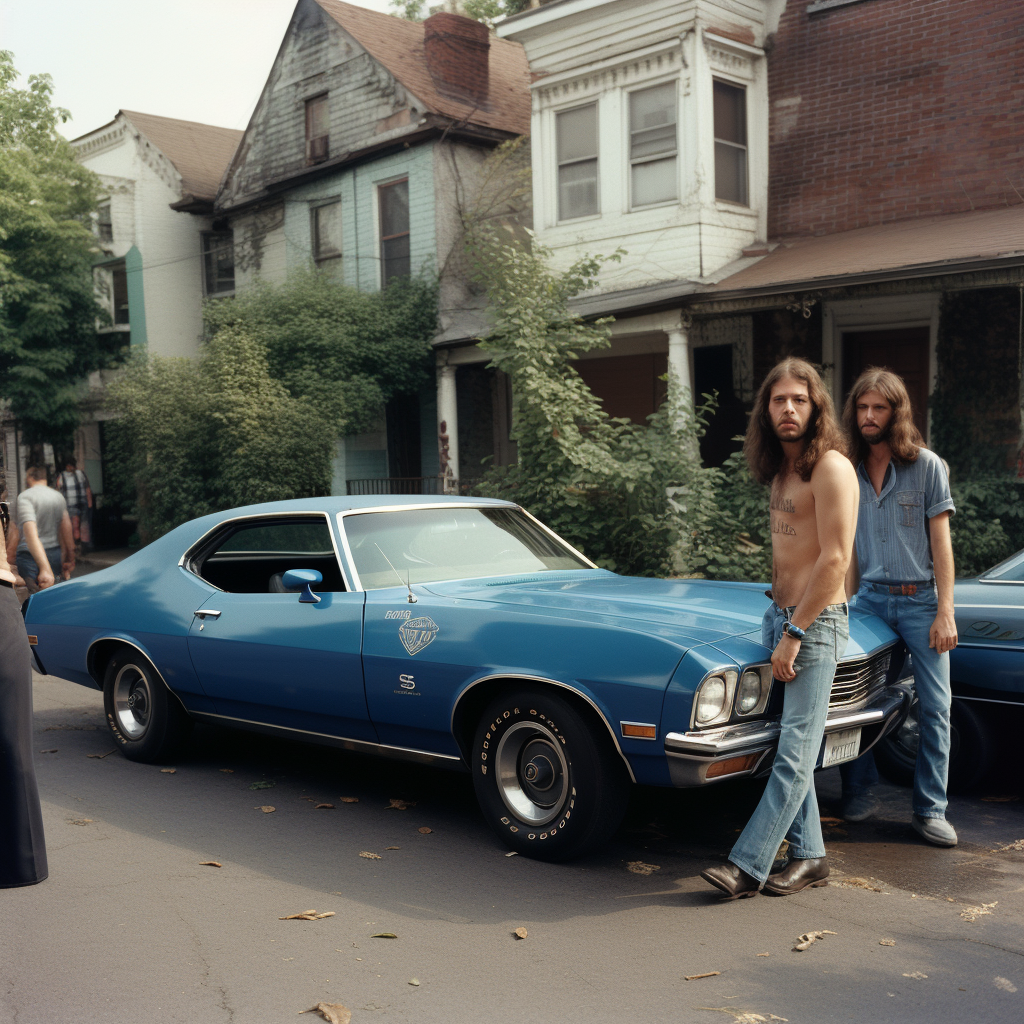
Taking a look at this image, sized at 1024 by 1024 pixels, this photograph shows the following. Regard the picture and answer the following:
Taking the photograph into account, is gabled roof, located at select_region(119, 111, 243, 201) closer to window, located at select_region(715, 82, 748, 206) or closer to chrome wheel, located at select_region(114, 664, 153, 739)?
window, located at select_region(715, 82, 748, 206)

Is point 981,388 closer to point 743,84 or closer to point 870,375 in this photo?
point 743,84

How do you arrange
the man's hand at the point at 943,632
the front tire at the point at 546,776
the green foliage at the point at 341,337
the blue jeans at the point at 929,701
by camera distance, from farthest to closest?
the green foliage at the point at 341,337, the blue jeans at the point at 929,701, the man's hand at the point at 943,632, the front tire at the point at 546,776

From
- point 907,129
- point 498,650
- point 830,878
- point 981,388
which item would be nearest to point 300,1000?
point 498,650

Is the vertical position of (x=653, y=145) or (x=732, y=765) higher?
(x=653, y=145)

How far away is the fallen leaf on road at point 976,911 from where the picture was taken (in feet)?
13.1

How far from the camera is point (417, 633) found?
4.90 m

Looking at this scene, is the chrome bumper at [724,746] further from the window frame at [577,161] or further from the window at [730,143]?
the window frame at [577,161]

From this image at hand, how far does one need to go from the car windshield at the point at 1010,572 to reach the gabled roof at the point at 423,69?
1453 centimetres

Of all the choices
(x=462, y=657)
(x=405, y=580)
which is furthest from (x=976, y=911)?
(x=405, y=580)

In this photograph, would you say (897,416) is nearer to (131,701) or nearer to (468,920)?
(468,920)

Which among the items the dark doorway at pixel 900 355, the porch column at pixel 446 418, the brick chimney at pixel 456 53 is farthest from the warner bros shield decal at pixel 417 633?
the brick chimney at pixel 456 53

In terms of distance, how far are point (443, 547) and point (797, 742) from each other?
2.20m

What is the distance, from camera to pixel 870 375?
4.93 m

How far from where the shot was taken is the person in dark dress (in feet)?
13.7
